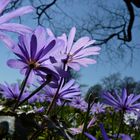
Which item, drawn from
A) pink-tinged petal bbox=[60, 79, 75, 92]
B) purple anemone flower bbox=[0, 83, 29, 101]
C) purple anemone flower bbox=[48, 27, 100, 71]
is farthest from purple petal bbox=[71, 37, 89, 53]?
purple anemone flower bbox=[0, 83, 29, 101]

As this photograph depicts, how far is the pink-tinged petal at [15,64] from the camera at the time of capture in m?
0.63

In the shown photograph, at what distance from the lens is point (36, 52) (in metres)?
0.67

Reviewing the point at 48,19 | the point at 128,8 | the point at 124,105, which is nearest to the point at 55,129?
the point at 124,105

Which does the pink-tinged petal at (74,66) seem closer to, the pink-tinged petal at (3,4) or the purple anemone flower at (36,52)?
the purple anemone flower at (36,52)

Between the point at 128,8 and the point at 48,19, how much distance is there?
16.1ft

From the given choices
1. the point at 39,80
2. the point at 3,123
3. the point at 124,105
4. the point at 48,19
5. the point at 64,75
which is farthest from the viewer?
the point at 48,19

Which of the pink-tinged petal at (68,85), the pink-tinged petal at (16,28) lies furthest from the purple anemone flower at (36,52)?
the pink-tinged petal at (68,85)

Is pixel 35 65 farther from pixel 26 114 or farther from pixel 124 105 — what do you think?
pixel 124 105

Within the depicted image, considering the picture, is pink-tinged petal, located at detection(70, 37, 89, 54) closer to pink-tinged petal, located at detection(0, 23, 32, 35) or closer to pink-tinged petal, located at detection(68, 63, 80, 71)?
pink-tinged petal, located at detection(68, 63, 80, 71)

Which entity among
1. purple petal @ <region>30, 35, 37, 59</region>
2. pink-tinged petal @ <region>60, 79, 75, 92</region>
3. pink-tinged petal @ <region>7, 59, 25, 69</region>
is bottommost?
pink-tinged petal @ <region>60, 79, 75, 92</region>

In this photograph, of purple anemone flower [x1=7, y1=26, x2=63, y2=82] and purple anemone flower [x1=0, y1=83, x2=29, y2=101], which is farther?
purple anemone flower [x1=0, y1=83, x2=29, y2=101]

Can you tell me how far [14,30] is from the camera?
0.49m

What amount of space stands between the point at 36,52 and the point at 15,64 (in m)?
0.04

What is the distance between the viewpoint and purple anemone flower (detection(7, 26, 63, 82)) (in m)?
0.63
